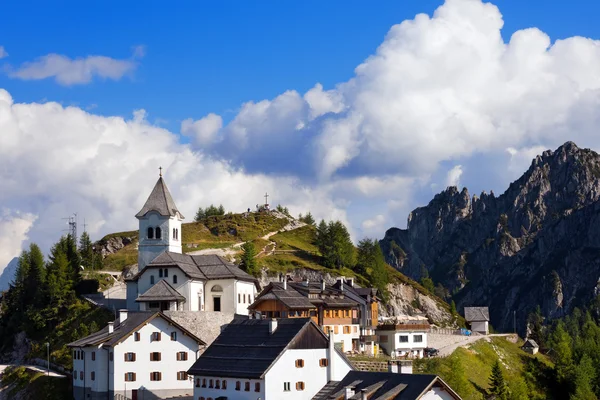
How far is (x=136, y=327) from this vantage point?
87312mm

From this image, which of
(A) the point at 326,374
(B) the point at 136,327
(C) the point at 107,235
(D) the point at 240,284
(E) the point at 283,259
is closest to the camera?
(A) the point at 326,374

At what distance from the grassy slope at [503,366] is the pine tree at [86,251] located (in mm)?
63033

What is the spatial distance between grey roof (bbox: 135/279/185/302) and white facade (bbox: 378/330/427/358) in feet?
93.7

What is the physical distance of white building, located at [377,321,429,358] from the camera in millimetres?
108875

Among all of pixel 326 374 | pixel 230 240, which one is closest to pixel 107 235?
pixel 230 240

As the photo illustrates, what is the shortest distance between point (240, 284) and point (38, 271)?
114 feet

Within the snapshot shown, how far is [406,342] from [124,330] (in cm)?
3919

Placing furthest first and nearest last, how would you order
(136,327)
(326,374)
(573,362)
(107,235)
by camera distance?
(107,235), (573,362), (136,327), (326,374)

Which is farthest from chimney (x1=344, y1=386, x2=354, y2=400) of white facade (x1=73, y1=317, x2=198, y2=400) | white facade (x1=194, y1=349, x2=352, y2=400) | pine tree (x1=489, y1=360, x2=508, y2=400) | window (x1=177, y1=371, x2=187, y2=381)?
pine tree (x1=489, y1=360, x2=508, y2=400)

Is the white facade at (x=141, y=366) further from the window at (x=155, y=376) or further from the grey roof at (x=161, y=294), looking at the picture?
the grey roof at (x=161, y=294)

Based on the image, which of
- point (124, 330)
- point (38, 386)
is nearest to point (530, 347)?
point (124, 330)

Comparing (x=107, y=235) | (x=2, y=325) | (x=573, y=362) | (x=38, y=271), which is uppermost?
(x=107, y=235)

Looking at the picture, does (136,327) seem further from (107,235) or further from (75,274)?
(107,235)

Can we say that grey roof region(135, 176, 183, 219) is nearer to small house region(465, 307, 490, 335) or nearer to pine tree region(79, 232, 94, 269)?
pine tree region(79, 232, 94, 269)
